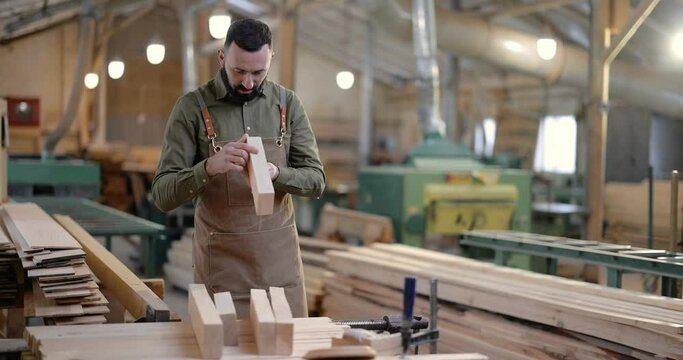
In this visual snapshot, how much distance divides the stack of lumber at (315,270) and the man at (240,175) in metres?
2.62

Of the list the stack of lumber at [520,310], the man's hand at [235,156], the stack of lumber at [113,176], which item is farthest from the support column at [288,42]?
the man's hand at [235,156]

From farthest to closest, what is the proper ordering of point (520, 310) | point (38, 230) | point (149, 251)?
point (149, 251), point (520, 310), point (38, 230)

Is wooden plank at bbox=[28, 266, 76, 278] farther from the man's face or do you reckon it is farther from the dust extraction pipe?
the dust extraction pipe

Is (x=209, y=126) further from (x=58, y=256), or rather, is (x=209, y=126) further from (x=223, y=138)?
(x=58, y=256)

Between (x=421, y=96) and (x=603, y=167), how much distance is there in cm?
187

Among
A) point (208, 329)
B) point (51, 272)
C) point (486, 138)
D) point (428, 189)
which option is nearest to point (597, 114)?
point (428, 189)

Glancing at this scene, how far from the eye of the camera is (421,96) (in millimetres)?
8242

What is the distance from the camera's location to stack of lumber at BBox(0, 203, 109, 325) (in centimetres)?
251

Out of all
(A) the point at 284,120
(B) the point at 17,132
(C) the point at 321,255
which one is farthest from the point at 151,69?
(A) the point at 284,120

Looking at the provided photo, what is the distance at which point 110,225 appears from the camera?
610cm

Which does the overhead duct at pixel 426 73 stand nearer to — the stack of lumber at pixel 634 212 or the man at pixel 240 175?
the stack of lumber at pixel 634 212

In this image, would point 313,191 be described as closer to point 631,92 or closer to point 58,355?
point 58,355

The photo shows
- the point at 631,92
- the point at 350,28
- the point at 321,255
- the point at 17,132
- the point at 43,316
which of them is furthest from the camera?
the point at 350,28

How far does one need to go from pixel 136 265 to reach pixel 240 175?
7258 mm
